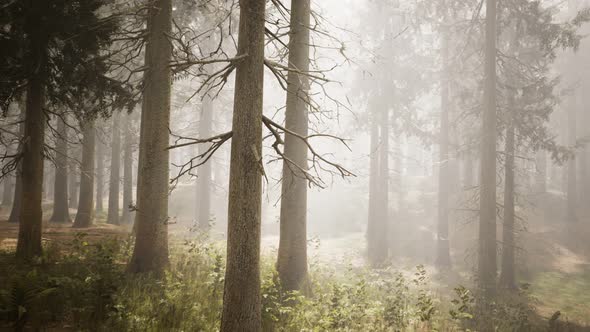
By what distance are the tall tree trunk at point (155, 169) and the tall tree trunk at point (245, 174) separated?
151 inches

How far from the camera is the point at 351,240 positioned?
22219 millimetres

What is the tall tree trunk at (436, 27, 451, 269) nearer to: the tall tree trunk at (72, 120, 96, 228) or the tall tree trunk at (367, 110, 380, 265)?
the tall tree trunk at (367, 110, 380, 265)

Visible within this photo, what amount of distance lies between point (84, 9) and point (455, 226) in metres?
22.5

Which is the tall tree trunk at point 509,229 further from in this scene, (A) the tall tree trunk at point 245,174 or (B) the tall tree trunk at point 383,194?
(A) the tall tree trunk at point 245,174

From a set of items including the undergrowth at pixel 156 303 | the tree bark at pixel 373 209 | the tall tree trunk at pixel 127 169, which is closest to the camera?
the undergrowth at pixel 156 303

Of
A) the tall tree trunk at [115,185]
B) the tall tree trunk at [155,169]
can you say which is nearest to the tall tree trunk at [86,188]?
the tall tree trunk at [115,185]

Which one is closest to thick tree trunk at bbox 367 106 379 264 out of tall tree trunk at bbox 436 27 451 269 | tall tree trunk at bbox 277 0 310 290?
tall tree trunk at bbox 436 27 451 269

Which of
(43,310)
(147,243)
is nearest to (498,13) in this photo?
(147,243)

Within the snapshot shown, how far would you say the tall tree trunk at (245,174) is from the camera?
479 centimetres

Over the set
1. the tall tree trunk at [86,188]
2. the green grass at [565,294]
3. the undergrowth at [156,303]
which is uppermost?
the tall tree trunk at [86,188]

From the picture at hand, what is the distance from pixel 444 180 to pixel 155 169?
16.0 m

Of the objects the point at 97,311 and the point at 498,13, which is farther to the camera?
the point at 498,13

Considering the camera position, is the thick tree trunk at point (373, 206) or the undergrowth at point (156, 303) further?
the thick tree trunk at point (373, 206)

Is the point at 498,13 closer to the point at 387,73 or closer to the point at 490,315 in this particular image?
the point at 387,73
